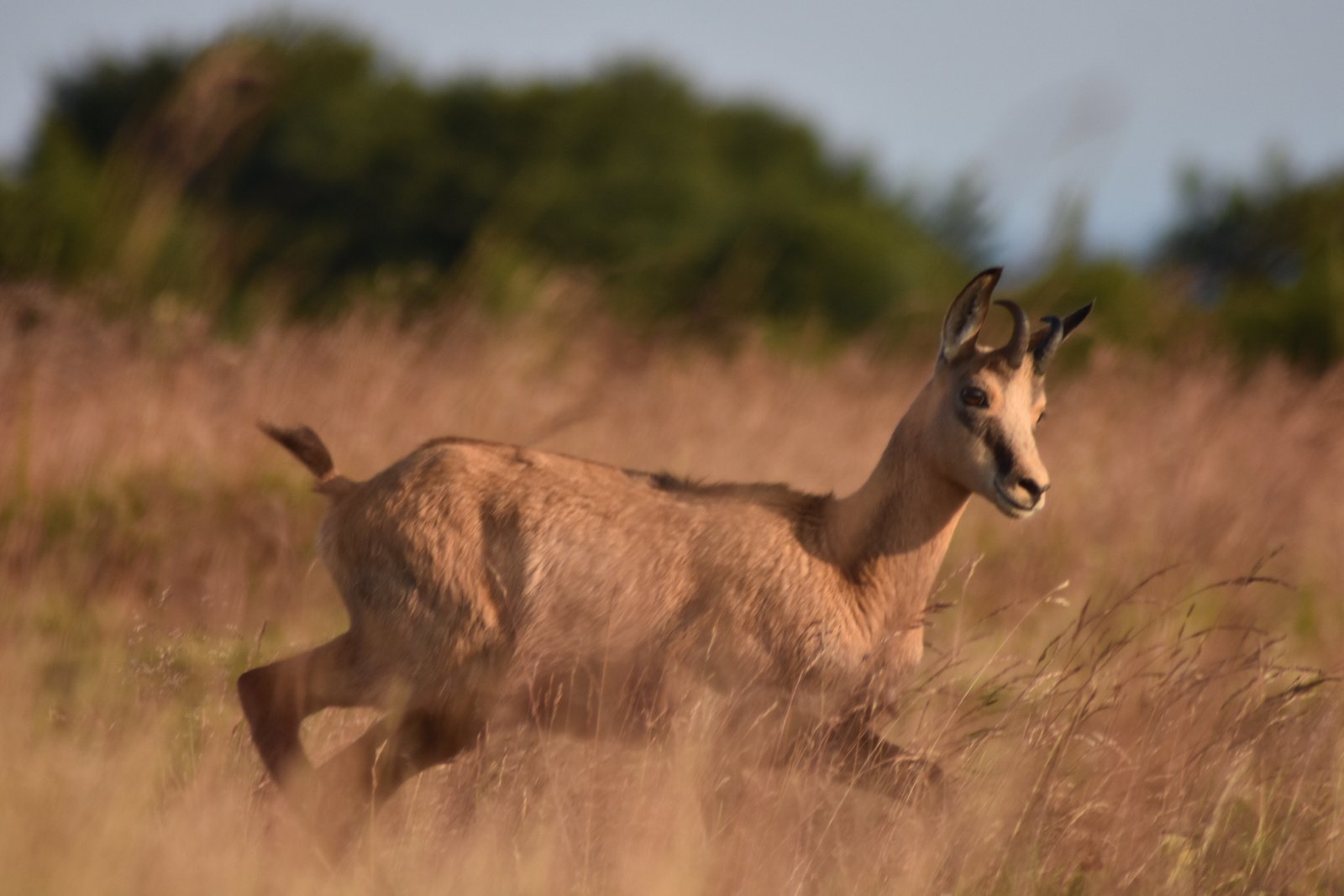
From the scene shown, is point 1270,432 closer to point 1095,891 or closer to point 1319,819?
point 1319,819

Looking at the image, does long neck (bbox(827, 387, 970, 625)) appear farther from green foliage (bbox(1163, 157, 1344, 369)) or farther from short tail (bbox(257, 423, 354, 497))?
green foliage (bbox(1163, 157, 1344, 369))

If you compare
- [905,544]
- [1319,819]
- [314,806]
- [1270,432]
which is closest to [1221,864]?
[1319,819]

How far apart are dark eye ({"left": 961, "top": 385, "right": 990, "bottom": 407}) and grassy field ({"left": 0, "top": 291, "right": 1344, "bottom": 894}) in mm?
536

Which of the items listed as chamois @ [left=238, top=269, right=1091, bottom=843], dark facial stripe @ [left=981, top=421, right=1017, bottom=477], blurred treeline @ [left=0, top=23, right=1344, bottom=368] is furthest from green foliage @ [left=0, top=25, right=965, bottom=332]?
dark facial stripe @ [left=981, top=421, right=1017, bottom=477]

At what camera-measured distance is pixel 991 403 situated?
526cm

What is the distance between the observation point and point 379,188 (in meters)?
28.9

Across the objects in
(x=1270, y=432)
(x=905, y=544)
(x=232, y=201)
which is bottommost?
(x=232, y=201)

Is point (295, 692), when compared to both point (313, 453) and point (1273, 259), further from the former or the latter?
point (1273, 259)

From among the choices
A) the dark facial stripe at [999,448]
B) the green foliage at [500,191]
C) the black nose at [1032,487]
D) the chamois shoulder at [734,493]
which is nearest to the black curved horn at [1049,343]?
the dark facial stripe at [999,448]

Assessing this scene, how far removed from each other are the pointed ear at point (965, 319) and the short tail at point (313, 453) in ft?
6.49

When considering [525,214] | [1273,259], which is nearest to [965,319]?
[1273,259]

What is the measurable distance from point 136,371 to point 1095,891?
6179 mm

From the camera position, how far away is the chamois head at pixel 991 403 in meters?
5.16

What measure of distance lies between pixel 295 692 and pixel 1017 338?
8.05 feet
